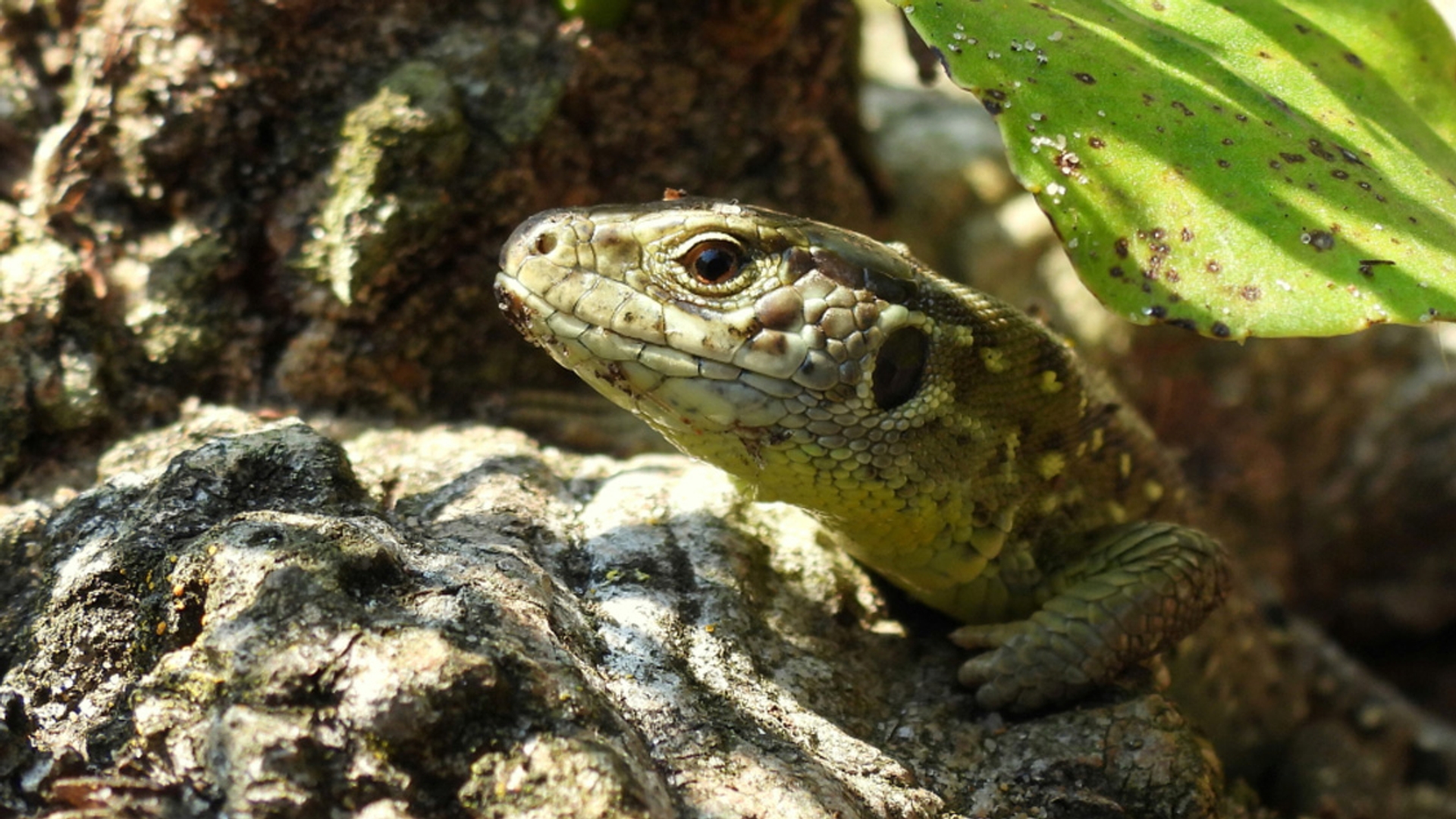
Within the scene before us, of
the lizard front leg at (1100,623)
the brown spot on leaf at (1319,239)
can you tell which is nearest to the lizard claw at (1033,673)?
the lizard front leg at (1100,623)

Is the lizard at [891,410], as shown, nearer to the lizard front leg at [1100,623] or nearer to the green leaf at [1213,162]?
the lizard front leg at [1100,623]

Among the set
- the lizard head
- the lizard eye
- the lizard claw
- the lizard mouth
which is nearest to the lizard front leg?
the lizard claw

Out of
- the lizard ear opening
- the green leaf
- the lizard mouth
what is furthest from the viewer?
the lizard ear opening

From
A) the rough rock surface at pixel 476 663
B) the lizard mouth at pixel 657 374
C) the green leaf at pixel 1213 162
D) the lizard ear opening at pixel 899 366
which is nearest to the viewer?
the rough rock surface at pixel 476 663

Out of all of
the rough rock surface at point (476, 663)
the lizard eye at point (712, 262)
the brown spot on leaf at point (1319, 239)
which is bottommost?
the rough rock surface at point (476, 663)

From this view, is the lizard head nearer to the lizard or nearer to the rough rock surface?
the lizard

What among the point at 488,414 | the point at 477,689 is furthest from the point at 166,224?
the point at 477,689

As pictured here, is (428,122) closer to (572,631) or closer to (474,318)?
(474,318)

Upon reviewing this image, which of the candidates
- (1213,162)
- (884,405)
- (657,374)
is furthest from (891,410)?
(1213,162)
